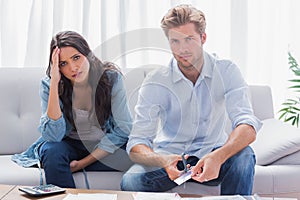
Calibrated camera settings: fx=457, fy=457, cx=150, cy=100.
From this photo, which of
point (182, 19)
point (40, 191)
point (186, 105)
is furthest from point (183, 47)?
point (40, 191)

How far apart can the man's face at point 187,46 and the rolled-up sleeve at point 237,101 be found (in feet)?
0.46

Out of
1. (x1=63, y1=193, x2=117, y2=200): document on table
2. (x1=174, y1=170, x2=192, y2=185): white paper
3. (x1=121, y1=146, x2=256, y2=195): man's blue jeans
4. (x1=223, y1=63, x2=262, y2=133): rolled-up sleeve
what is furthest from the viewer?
(x1=223, y1=63, x2=262, y2=133): rolled-up sleeve

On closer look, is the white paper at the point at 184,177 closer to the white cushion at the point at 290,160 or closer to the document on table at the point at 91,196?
the document on table at the point at 91,196

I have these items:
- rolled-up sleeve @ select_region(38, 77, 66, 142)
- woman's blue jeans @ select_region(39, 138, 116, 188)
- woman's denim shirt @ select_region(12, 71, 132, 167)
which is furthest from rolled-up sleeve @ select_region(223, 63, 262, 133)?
rolled-up sleeve @ select_region(38, 77, 66, 142)

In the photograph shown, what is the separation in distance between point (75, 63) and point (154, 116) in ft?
1.39

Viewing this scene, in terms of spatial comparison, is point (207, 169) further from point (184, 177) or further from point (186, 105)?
point (186, 105)

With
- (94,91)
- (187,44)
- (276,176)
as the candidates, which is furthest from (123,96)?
(276,176)

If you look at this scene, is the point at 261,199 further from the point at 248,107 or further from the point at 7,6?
the point at 7,6

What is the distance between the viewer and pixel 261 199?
1431 millimetres

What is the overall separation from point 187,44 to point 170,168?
52 cm

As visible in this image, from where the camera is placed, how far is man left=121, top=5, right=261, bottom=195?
187cm

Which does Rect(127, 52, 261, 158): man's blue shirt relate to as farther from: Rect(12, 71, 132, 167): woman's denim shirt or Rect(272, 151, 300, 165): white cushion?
Rect(272, 151, 300, 165): white cushion

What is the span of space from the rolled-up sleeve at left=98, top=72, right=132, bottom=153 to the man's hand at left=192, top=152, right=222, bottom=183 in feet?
1.39

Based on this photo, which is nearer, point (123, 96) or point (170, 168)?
point (170, 168)
